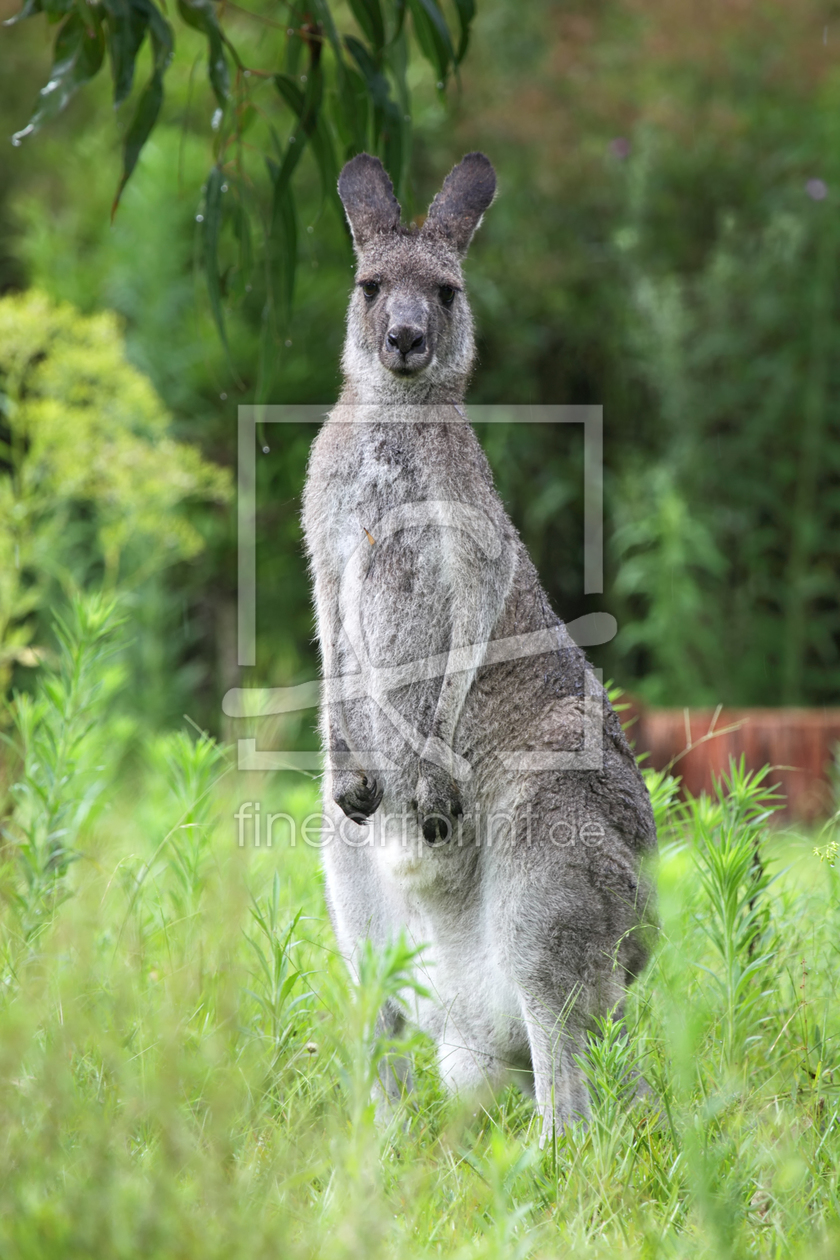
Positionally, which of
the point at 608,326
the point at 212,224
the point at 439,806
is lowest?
the point at 439,806

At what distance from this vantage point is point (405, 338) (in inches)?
106

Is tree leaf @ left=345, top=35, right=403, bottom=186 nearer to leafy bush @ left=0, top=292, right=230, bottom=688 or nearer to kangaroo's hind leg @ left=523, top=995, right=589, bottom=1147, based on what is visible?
leafy bush @ left=0, top=292, right=230, bottom=688

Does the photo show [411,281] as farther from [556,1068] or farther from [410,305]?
[556,1068]

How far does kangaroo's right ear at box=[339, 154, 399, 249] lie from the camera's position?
9.49 ft

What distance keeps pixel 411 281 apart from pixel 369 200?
0.27 meters

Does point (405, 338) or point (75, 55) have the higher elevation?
point (75, 55)

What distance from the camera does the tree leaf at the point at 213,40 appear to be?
9.14 ft

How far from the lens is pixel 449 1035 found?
8.39ft

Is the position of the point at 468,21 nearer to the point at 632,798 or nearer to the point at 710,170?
the point at 632,798

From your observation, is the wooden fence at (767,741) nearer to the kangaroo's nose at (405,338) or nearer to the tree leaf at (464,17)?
the kangaroo's nose at (405,338)

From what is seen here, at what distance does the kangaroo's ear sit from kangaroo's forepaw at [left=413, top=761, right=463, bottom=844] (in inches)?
53.9

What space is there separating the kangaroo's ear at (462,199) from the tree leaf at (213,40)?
1.91 feet

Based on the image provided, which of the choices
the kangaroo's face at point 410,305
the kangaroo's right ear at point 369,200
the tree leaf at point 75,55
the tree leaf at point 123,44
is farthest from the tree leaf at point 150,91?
the kangaroo's face at point 410,305

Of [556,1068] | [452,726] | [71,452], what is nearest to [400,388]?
[452,726]
